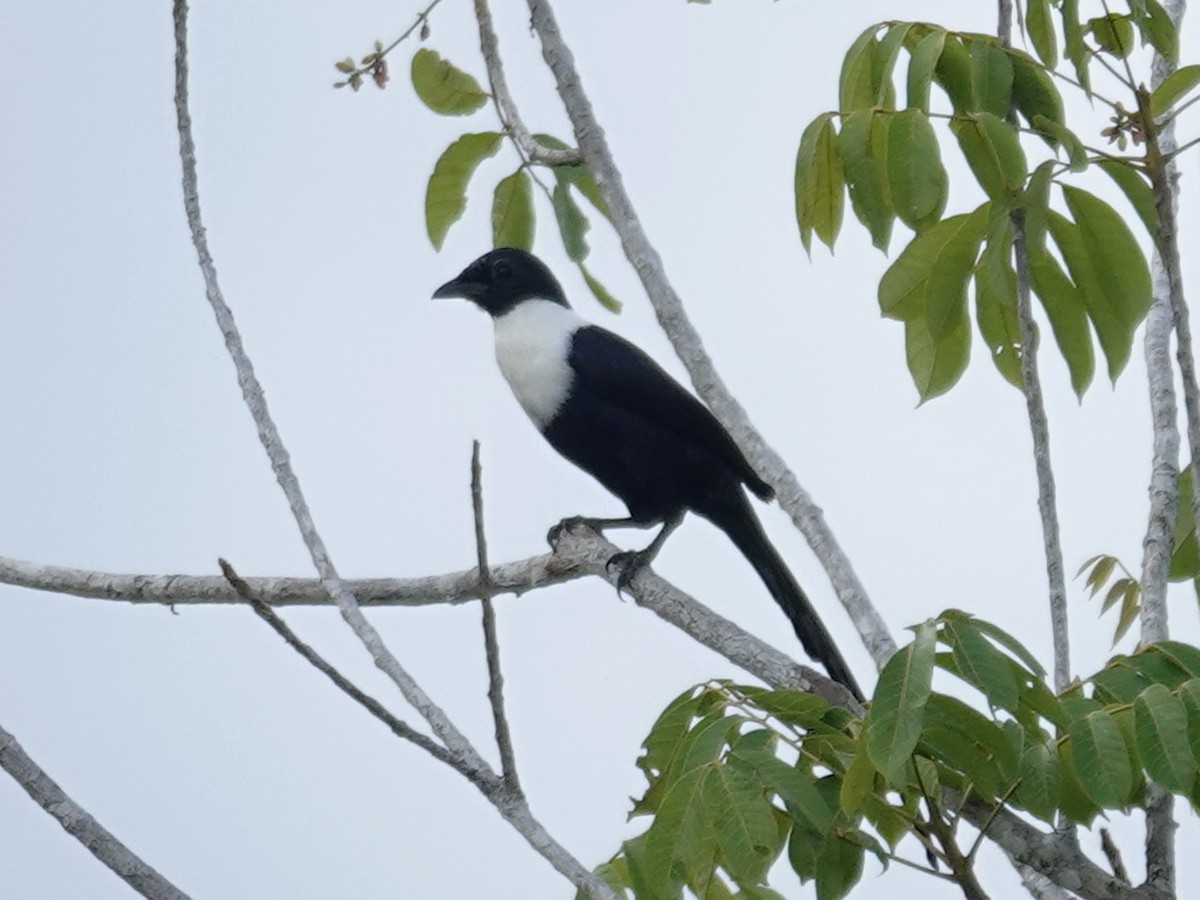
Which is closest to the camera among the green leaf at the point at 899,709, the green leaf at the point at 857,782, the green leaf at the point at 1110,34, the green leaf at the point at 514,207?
the green leaf at the point at 899,709

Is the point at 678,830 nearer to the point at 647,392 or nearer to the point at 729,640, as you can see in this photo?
the point at 729,640

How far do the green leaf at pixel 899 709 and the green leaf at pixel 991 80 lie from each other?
906 millimetres

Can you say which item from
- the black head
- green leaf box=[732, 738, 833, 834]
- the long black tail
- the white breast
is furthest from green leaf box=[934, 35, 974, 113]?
the black head

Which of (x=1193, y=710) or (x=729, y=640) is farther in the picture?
(x=729, y=640)

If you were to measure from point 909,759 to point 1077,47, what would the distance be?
110cm

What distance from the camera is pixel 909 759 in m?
2.11

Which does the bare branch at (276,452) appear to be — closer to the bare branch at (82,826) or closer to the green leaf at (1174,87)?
the bare branch at (82,826)

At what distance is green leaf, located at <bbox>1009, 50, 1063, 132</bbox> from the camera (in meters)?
2.59

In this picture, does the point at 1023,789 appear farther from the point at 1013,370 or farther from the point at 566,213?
the point at 566,213

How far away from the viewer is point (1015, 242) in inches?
102

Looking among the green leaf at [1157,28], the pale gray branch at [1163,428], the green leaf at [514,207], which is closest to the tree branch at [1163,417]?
the pale gray branch at [1163,428]

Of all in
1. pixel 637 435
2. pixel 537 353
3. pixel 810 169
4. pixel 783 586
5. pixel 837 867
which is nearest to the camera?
pixel 837 867

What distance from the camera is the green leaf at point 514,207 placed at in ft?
11.6

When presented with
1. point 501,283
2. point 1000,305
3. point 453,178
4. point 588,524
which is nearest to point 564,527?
point 588,524
